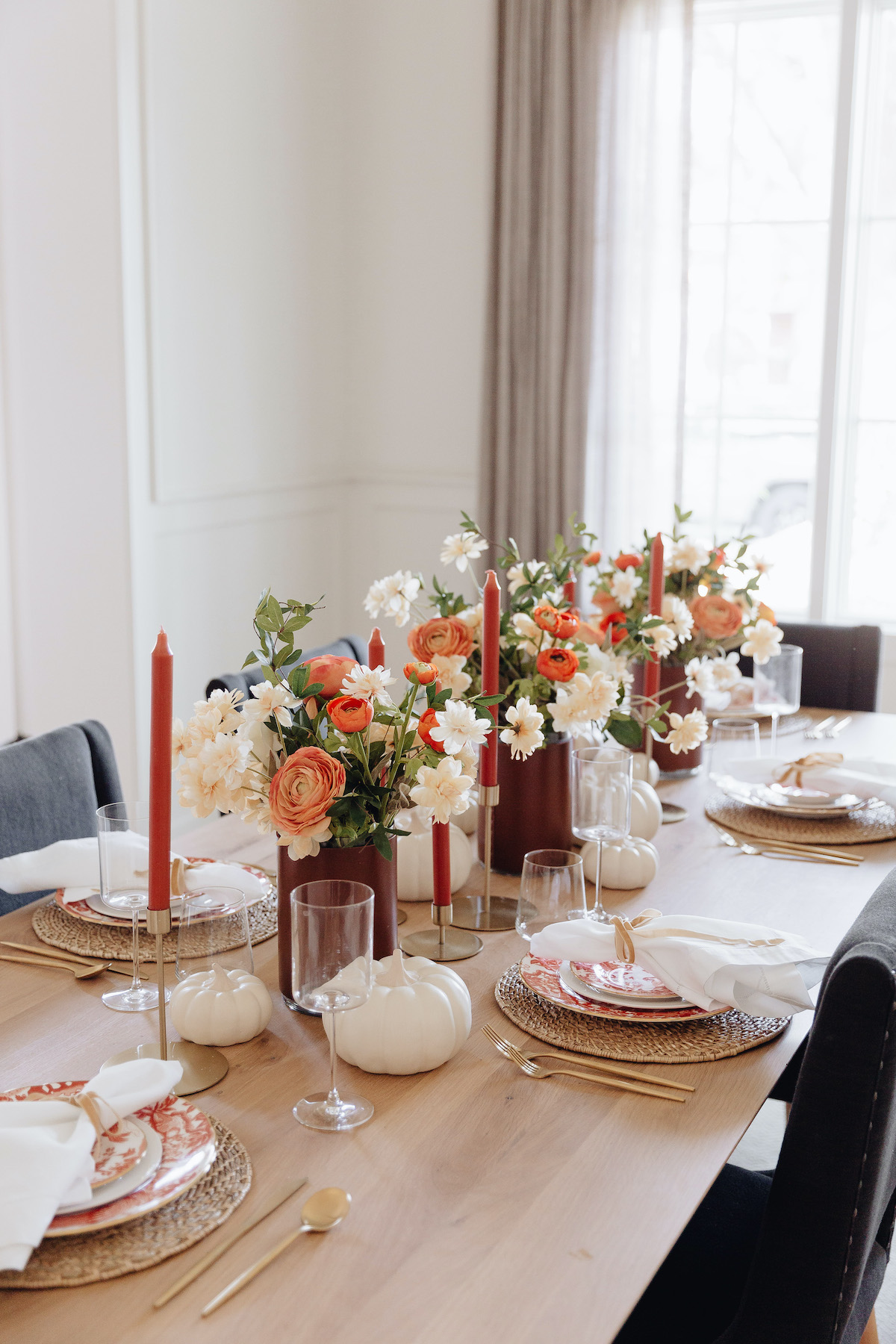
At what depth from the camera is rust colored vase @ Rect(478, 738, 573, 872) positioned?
61.9 inches

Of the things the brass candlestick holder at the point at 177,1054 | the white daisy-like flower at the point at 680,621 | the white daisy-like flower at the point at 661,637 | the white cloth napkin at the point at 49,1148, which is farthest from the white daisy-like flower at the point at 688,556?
the white cloth napkin at the point at 49,1148

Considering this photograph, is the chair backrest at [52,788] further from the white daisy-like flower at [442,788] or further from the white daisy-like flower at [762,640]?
the white daisy-like flower at [762,640]

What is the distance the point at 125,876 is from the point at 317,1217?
42 centimetres

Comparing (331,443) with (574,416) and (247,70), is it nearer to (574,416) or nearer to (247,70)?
(574,416)

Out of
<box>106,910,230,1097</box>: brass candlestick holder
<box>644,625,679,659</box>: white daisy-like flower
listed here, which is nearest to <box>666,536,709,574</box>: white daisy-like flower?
<box>644,625,679,659</box>: white daisy-like flower

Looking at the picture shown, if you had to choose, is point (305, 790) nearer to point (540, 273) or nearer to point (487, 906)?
point (487, 906)

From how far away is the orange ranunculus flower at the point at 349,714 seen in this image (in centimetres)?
115

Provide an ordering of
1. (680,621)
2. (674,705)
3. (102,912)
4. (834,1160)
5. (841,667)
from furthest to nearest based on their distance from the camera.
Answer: (841,667) → (674,705) → (680,621) → (102,912) → (834,1160)

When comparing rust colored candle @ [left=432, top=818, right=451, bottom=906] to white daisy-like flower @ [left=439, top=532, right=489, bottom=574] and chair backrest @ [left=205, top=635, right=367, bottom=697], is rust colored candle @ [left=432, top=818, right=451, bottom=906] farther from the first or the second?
chair backrest @ [left=205, top=635, right=367, bottom=697]

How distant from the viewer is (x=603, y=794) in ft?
4.49

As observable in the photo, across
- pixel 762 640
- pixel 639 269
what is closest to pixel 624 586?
pixel 762 640

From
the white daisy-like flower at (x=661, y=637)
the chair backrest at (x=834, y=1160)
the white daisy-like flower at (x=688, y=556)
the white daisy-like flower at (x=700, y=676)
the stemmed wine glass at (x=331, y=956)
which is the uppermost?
the white daisy-like flower at (x=688, y=556)

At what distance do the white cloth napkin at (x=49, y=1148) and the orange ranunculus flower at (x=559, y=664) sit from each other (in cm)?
67

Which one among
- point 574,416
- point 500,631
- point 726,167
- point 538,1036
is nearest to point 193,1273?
point 538,1036
